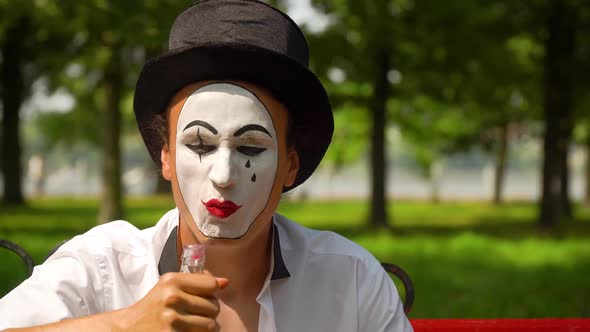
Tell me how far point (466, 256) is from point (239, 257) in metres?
8.81

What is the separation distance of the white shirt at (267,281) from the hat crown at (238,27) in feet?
1.84

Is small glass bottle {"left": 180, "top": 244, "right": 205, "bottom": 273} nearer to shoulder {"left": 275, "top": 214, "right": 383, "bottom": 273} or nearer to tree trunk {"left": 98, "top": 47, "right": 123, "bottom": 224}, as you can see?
shoulder {"left": 275, "top": 214, "right": 383, "bottom": 273}

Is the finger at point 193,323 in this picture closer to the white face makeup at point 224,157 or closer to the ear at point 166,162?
the white face makeup at point 224,157

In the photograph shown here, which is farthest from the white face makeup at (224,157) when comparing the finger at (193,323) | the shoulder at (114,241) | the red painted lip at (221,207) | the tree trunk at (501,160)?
the tree trunk at (501,160)

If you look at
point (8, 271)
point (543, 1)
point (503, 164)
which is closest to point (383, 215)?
point (543, 1)

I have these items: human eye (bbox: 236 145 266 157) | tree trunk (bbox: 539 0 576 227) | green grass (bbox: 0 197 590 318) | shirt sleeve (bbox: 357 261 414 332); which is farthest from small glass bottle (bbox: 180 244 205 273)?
tree trunk (bbox: 539 0 576 227)

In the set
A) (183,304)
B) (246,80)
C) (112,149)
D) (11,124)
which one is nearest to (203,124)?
(246,80)

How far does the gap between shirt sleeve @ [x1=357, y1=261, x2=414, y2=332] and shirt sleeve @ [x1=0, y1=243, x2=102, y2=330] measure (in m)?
0.74

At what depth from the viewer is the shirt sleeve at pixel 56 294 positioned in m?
2.07

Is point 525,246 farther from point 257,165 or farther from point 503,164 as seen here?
point 503,164

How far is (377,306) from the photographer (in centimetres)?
242

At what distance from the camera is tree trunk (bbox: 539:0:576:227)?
1436 centimetres

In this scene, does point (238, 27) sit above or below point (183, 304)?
above

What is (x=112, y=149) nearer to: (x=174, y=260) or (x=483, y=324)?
(x=483, y=324)
